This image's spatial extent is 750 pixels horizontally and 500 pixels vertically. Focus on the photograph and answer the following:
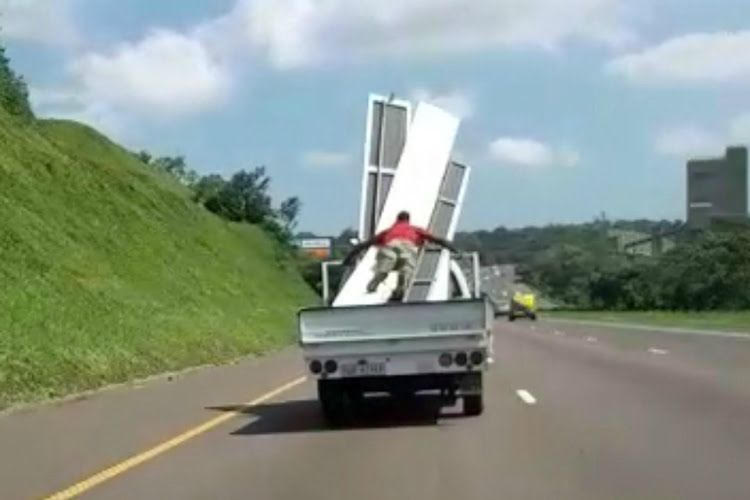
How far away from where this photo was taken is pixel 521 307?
107750 mm

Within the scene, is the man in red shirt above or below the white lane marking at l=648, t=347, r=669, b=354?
above

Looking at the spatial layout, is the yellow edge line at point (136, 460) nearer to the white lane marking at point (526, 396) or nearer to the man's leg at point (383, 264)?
the man's leg at point (383, 264)

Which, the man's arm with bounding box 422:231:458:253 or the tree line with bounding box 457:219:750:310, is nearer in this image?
the man's arm with bounding box 422:231:458:253

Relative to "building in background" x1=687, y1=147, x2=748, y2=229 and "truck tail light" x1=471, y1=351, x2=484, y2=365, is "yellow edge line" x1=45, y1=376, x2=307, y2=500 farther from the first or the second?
"building in background" x1=687, y1=147, x2=748, y2=229

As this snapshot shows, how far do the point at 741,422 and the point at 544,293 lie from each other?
168551 millimetres

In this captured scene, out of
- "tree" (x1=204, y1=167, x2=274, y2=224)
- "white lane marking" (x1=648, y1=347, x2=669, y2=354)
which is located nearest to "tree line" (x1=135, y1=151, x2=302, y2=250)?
"tree" (x1=204, y1=167, x2=274, y2=224)

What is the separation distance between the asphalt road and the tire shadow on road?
0.13 feet

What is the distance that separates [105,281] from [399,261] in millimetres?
23463

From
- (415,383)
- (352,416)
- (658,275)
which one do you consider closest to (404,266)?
(415,383)

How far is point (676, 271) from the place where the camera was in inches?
5015

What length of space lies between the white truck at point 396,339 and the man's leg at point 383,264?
235 cm

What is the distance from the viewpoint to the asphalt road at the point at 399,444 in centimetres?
1224

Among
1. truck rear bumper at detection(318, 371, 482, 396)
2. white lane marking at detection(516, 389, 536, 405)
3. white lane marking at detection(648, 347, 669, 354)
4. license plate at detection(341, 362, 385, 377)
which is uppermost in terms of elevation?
license plate at detection(341, 362, 385, 377)

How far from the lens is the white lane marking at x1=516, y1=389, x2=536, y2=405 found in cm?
2152
